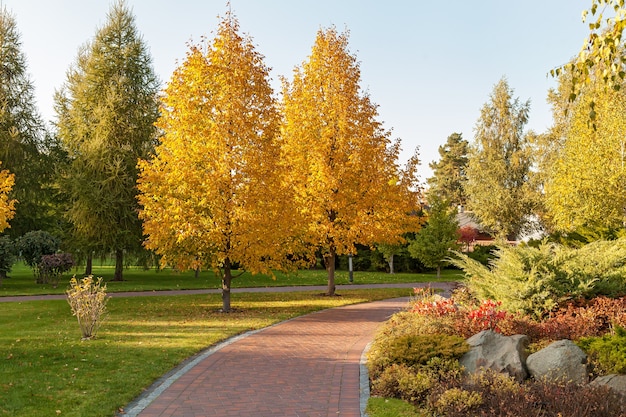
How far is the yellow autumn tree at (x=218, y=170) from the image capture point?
50.3 ft

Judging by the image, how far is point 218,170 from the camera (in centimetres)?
1535

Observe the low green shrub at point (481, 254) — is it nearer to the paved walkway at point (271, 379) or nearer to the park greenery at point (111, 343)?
the park greenery at point (111, 343)

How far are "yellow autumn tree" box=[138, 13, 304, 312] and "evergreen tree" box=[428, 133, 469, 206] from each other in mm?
59168

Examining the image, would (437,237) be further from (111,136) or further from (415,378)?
(415,378)

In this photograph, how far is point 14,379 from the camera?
8.49m

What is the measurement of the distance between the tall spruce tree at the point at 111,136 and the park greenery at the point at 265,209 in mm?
110

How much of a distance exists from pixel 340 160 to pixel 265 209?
572 centimetres

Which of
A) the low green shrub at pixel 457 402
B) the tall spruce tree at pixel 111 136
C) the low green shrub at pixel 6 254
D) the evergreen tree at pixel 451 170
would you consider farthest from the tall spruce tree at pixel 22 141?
the evergreen tree at pixel 451 170

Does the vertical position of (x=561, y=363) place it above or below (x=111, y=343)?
above

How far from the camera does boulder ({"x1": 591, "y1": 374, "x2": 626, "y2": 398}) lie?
688 centimetres

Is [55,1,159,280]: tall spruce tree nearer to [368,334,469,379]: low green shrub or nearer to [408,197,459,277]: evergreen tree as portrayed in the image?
[408,197,459,277]: evergreen tree

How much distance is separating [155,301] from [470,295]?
11.6 m

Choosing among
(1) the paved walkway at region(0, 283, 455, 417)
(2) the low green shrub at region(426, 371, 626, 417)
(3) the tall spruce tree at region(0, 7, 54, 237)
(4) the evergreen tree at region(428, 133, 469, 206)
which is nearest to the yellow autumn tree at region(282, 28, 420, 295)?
(1) the paved walkway at region(0, 283, 455, 417)

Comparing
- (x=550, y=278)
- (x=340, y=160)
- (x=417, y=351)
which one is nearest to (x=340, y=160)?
(x=340, y=160)
